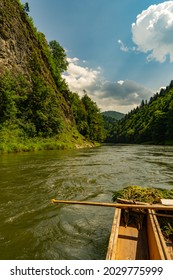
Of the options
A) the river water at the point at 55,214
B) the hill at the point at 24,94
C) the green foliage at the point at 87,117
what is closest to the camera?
the river water at the point at 55,214

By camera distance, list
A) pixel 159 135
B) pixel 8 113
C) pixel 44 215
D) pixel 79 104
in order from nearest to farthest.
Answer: pixel 44 215
pixel 8 113
pixel 79 104
pixel 159 135

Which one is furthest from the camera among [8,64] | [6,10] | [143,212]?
[6,10]

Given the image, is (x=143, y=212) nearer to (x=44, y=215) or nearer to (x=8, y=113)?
(x=44, y=215)

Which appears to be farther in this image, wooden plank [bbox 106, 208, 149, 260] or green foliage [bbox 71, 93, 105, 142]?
green foliage [bbox 71, 93, 105, 142]

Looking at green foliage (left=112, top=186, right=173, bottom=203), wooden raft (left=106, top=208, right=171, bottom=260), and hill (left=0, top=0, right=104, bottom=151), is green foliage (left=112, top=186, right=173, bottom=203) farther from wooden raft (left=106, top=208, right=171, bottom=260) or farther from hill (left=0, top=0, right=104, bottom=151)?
hill (left=0, top=0, right=104, bottom=151)

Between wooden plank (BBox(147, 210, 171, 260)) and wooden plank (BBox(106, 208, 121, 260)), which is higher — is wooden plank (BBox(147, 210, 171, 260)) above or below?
below

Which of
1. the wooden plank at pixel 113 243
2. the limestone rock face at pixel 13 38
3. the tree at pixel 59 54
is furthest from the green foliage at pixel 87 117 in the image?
the wooden plank at pixel 113 243

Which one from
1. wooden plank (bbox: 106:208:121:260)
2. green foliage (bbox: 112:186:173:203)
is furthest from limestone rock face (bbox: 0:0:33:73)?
wooden plank (bbox: 106:208:121:260)

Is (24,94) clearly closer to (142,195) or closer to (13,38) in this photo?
(13,38)

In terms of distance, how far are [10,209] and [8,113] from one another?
29535 millimetres

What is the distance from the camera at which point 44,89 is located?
4331 centimetres

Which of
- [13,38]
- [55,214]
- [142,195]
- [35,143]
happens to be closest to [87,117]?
[13,38]

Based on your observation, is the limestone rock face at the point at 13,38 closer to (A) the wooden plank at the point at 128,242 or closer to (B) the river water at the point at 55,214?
(B) the river water at the point at 55,214
